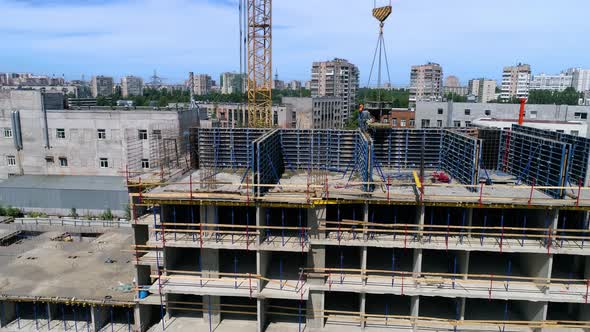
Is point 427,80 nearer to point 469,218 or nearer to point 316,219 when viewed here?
point 469,218

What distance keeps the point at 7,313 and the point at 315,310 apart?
18.5 m

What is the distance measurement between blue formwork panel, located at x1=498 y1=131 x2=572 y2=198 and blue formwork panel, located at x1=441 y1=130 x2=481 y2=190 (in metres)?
3.74

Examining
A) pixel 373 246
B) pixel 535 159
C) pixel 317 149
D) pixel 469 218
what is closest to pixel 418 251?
pixel 373 246

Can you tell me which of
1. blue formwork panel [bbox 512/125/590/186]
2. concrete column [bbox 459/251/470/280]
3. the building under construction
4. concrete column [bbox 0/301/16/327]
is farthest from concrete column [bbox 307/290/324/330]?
concrete column [bbox 0/301/16/327]

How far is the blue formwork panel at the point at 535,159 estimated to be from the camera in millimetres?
21172

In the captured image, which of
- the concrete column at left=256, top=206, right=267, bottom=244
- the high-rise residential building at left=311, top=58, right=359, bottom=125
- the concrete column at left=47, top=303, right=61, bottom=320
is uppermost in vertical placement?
the high-rise residential building at left=311, top=58, right=359, bottom=125

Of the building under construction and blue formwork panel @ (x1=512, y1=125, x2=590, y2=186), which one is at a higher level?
blue formwork panel @ (x1=512, y1=125, x2=590, y2=186)

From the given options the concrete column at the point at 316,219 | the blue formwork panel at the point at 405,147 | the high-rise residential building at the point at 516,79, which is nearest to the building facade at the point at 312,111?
the blue formwork panel at the point at 405,147

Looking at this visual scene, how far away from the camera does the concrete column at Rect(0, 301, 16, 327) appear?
2481 cm

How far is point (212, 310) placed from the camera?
75.3ft

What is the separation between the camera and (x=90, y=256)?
30.1m

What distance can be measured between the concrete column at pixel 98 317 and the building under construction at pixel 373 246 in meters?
2.65

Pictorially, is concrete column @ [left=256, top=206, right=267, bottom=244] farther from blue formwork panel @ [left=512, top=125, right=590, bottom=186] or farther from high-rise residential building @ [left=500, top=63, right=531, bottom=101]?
high-rise residential building @ [left=500, top=63, right=531, bottom=101]

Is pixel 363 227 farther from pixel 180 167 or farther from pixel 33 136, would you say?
pixel 33 136
